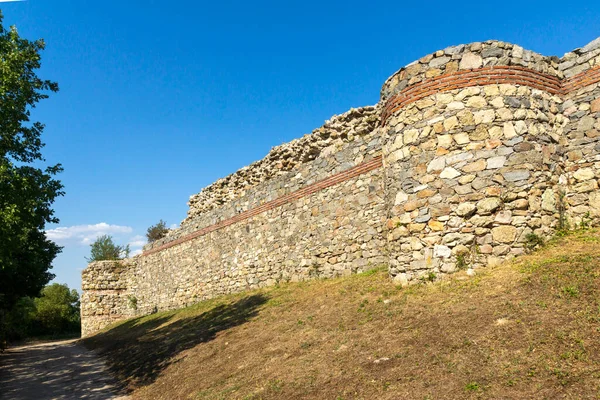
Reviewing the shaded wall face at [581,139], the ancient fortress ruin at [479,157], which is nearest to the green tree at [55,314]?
the ancient fortress ruin at [479,157]

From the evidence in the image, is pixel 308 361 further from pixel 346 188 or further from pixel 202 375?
pixel 346 188

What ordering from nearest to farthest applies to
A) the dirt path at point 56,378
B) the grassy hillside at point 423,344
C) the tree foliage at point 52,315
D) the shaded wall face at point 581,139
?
the grassy hillside at point 423,344, the shaded wall face at point 581,139, the dirt path at point 56,378, the tree foliage at point 52,315

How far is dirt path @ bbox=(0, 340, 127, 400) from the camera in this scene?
8.12 meters

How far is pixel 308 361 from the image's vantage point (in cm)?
571

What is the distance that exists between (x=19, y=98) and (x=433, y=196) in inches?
360

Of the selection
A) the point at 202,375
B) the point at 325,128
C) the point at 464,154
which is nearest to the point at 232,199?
the point at 325,128

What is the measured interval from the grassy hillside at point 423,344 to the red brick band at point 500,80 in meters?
2.85

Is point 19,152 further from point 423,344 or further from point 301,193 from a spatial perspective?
point 423,344

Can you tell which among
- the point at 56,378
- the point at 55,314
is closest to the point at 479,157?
the point at 56,378

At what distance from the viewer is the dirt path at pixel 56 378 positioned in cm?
812

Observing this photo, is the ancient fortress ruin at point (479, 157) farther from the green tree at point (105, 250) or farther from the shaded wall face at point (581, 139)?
the green tree at point (105, 250)

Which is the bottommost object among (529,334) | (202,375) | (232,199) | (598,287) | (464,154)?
(202,375)

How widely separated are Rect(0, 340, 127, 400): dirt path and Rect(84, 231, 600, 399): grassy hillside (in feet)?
2.40

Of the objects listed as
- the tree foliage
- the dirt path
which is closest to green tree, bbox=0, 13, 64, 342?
the dirt path
